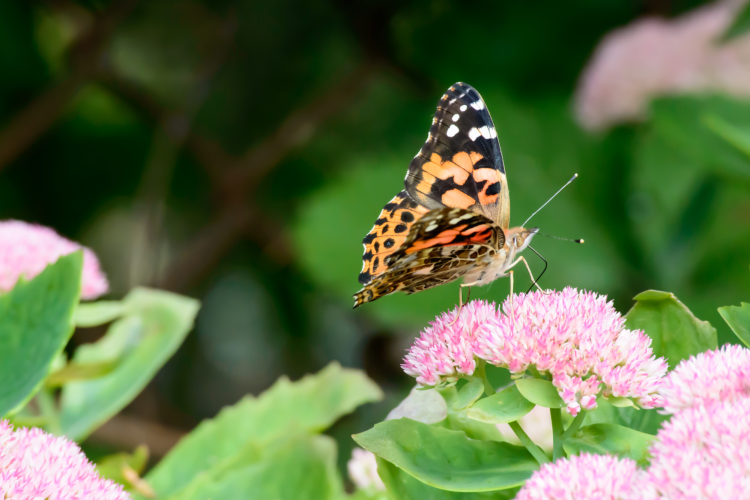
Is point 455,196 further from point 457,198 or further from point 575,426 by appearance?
point 575,426

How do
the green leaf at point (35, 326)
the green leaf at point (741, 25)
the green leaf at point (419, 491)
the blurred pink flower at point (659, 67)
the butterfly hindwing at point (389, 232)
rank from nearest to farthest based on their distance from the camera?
the green leaf at point (419, 491), the green leaf at point (35, 326), the butterfly hindwing at point (389, 232), the green leaf at point (741, 25), the blurred pink flower at point (659, 67)

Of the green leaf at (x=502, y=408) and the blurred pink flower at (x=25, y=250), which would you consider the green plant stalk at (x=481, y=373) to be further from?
the blurred pink flower at (x=25, y=250)

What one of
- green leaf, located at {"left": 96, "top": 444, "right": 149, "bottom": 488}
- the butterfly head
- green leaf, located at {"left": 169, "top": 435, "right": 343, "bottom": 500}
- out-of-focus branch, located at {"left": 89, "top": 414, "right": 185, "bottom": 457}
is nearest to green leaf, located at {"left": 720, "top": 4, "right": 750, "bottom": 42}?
the butterfly head

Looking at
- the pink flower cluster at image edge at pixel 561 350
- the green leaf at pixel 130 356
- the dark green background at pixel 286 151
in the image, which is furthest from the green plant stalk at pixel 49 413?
the dark green background at pixel 286 151

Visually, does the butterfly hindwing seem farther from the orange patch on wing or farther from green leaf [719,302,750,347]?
green leaf [719,302,750,347]

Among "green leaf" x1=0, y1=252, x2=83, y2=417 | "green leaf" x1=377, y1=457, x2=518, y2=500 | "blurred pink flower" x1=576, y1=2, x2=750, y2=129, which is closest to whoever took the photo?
"green leaf" x1=377, y1=457, x2=518, y2=500

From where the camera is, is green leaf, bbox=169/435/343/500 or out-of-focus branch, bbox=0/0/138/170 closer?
green leaf, bbox=169/435/343/500

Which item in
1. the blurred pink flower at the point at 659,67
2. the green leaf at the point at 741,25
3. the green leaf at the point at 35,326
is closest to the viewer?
the green leaf at the point at 35,326
